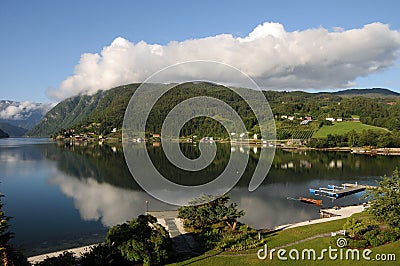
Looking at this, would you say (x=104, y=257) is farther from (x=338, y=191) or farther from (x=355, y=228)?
(x=338, y=191)

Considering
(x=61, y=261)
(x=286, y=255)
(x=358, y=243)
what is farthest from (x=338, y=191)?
(x=61, y=261)

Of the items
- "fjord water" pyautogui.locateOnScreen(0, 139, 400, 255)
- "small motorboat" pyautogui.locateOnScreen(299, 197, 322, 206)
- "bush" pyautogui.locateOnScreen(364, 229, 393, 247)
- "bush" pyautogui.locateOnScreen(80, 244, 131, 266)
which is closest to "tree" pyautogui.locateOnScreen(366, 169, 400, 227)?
"bush" pyautogui.locateOnScreen(364, 229, 393, 247)

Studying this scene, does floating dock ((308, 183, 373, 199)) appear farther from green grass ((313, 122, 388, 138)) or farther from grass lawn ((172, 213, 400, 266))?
green grass ((313, 122, 388, 138))

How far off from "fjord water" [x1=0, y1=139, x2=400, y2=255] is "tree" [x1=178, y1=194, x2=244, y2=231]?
563cm

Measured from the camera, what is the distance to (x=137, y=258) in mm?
14281

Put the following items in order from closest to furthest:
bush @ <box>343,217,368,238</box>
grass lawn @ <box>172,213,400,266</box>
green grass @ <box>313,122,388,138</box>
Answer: grass lawn @ <box>172,213,400,266</box> → bush @ <box>343,217,368,238</box> → green grass @ <box>313,122,388,138</box>

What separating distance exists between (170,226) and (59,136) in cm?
16336

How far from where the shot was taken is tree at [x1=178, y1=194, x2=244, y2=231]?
19.8m

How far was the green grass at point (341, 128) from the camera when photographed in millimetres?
105581

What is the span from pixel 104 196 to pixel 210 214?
19.3m

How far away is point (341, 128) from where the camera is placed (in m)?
111

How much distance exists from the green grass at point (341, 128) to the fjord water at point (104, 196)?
44.3 meters

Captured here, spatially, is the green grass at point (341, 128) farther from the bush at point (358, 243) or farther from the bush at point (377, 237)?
the bush at point (358, 243)

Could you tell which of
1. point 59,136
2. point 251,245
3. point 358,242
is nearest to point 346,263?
point 358,242
